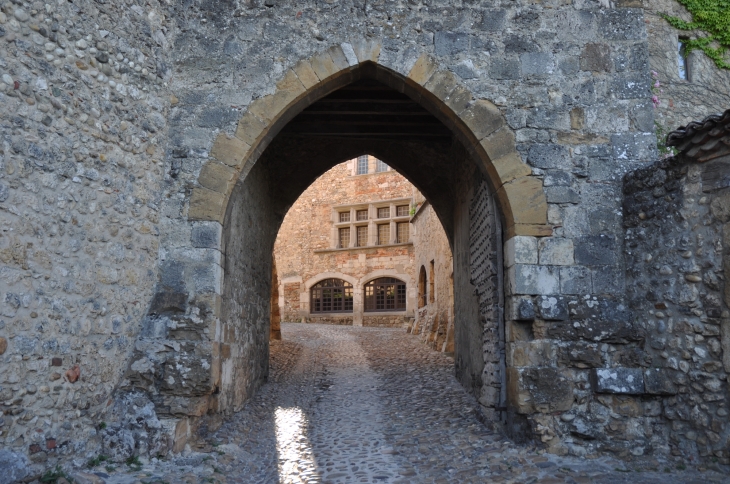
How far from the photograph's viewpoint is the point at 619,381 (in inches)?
176

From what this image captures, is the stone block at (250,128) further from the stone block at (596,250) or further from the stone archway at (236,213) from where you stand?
the stone block at (596,250)

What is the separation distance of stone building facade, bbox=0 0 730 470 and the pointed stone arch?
0.02m

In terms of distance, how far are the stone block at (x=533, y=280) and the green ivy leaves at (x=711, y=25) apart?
5.07 metres

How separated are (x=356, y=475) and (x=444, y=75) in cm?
290

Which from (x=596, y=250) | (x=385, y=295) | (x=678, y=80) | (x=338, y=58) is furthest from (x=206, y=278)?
(x=385, y=295)

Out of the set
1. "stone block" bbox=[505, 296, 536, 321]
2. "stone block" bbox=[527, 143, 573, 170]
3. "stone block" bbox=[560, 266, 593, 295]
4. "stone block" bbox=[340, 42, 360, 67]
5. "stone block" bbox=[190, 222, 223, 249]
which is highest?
"stone block" bbox=[340, 42, 360, 67]

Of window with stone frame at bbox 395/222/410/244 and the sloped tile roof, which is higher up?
window with stone frame at bbox 395/222/410/244

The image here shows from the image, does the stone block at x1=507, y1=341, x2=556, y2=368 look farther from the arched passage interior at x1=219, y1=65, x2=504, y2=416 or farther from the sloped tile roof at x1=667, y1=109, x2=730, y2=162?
the sloped tile roof at x1=667, y1=109, x2=730, y2=162

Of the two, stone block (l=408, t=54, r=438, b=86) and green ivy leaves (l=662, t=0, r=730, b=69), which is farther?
green ivy leaves (l=662, t=0, r=730, b=69)

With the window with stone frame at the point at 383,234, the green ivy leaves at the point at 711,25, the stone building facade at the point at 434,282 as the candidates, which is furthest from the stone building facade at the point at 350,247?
the green ivy leaves at the point at 711,25

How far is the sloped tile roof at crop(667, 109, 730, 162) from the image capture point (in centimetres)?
394

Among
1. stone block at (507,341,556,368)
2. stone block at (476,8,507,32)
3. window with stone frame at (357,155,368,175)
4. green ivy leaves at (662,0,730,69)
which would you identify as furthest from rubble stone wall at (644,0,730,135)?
window with stone frame at (357,155,368,175)

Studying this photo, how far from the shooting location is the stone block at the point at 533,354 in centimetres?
457

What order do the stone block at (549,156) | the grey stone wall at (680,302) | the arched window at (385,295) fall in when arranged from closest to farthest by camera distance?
1. the grey stone wall at (680,302)
2. the stone block at (549,156)
3. the arched window at (385,295)
